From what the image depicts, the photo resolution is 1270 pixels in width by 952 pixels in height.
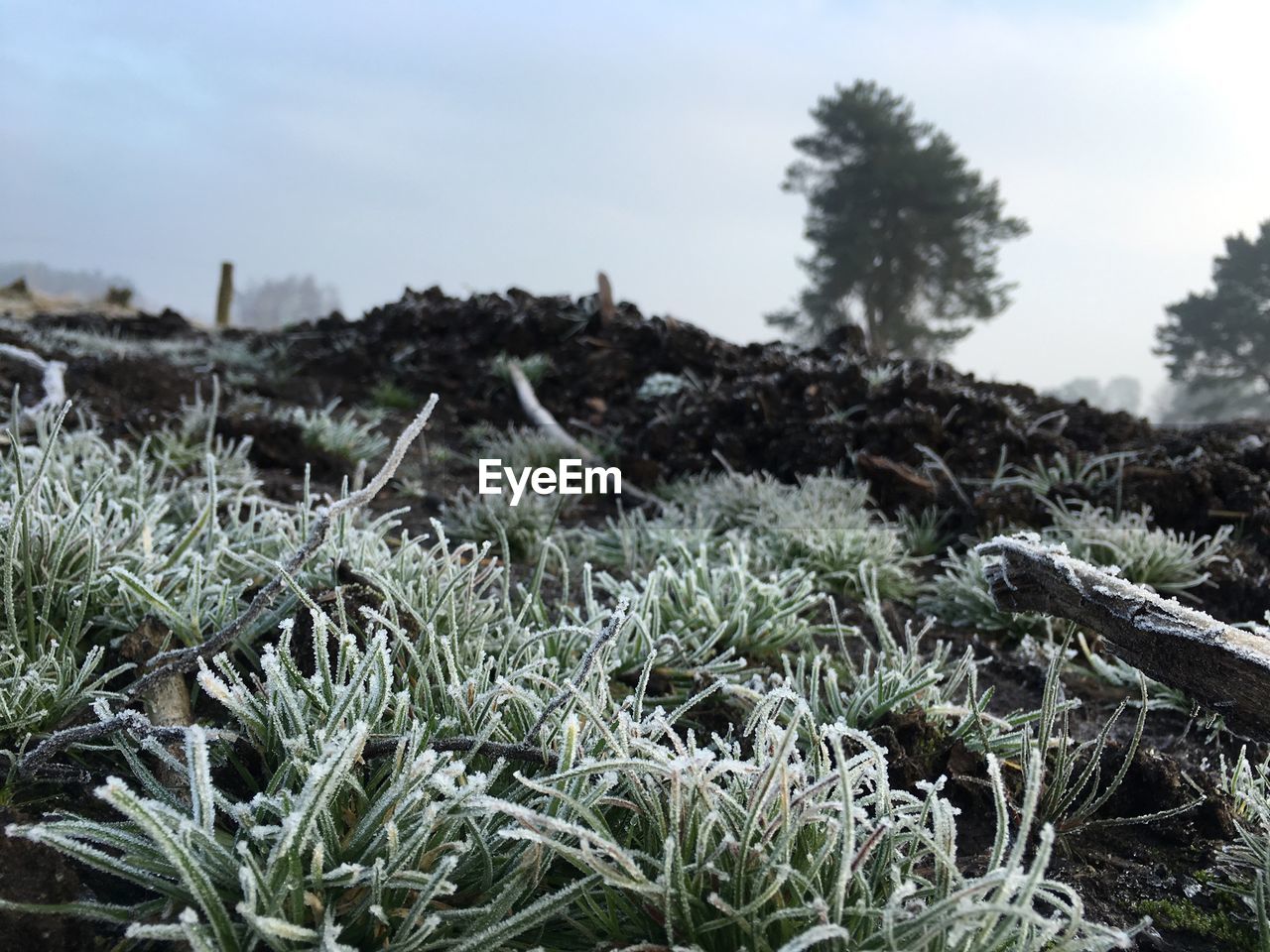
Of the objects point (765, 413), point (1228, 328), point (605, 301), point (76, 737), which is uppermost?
point (1228, 328)

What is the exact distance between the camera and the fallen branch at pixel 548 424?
5535mm

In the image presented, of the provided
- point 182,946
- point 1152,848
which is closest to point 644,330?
point 1152,848

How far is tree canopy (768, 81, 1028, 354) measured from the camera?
29547mm

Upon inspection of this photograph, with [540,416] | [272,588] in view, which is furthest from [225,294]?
[272,588]

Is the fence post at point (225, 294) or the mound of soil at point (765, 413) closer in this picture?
the mound of soil at point (765, 413)

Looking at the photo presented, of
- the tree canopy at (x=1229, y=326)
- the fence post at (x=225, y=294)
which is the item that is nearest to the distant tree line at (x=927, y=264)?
the tree canopy at (x=1229, y=326)

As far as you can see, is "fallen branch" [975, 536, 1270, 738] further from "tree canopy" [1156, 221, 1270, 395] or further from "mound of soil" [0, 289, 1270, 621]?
"tree canopy" [1156, 221, 1270, 395]

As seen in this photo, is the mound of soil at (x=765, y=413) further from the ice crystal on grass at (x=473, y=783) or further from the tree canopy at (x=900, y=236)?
the tree canopy at (x=900, y=236)

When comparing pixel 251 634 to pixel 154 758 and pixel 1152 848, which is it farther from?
pixel 1152 848

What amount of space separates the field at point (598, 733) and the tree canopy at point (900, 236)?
1028 inches

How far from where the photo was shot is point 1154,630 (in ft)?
5.69

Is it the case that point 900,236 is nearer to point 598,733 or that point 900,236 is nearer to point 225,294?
point 225,294

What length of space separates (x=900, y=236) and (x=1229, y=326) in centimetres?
1095

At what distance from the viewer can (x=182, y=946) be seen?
141 centimetres
